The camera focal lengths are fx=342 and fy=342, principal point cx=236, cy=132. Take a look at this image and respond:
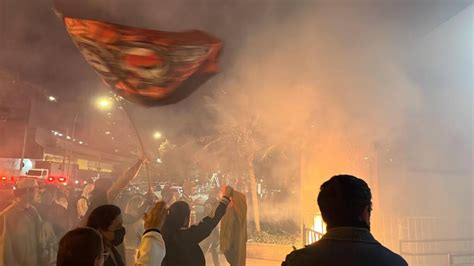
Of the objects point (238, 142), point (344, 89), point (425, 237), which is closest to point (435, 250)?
point (425, 237)

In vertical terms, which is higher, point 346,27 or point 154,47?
point 346,27

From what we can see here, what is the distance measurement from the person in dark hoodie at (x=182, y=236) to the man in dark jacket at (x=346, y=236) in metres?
1.05

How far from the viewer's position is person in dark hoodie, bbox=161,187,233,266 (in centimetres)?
181

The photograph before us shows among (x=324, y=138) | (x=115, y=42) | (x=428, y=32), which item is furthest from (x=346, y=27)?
(x=115, y=42)

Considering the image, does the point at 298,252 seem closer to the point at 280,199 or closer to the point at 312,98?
the point at 312,98

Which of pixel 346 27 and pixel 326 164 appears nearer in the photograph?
pixel 346 27

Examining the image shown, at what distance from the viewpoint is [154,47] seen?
2.44m

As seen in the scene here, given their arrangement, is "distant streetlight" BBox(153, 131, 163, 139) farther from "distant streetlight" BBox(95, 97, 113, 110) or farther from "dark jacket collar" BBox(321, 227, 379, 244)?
"dark jacket collar" BBox(321, 227, 379, 244)

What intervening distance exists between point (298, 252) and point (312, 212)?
10.1 ft

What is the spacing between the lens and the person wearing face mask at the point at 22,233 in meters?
2.34

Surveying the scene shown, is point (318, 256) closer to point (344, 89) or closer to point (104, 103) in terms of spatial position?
point (344, 89)

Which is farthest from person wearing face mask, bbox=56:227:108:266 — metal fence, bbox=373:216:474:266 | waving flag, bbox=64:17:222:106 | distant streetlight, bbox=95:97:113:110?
metal fence, bbox=373:216:474:266

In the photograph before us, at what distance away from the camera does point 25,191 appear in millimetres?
2451

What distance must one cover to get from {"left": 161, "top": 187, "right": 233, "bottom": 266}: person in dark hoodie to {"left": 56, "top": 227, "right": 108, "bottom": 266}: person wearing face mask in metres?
0.84
